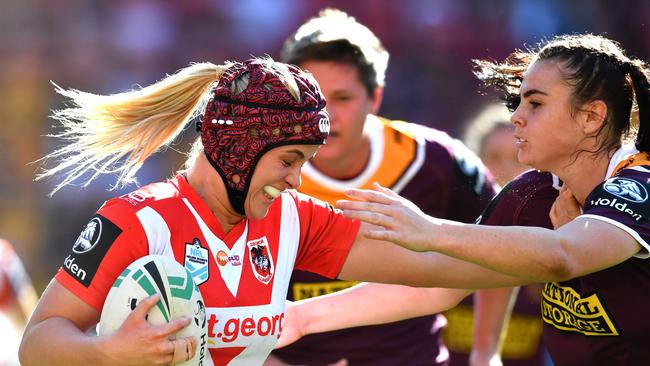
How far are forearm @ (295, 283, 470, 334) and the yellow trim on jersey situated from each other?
Answer: 1.06 metres

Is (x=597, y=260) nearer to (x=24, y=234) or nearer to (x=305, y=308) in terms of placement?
(x=305, y=308)

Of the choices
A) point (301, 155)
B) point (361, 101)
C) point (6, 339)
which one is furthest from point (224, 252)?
point (6, 339)

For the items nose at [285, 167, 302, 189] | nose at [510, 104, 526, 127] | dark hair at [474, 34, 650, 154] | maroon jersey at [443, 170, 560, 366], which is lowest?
maroon jersey at [443, 170, 560, 366]

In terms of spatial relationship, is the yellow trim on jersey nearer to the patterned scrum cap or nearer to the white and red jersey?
the white and red jersey

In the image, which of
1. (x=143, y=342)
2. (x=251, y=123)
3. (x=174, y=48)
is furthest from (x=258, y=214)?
(x=174, y=48)

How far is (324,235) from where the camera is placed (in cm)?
363

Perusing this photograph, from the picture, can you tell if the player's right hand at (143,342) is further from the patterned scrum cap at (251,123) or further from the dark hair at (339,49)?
the dark hair at (339,49)

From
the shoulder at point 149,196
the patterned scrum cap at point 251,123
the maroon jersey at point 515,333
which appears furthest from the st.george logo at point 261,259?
the maroon jersey at point 515,333

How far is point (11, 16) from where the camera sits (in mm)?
11258

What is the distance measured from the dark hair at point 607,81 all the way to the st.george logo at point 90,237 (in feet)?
5.55

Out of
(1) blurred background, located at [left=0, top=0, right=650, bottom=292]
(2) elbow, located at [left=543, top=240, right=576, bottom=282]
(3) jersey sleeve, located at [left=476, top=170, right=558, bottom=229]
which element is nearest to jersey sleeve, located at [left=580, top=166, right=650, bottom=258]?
(2) elbow, located at [left=543, top=240, right=576, bottom=282]

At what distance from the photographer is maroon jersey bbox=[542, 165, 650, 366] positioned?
10.6 feet

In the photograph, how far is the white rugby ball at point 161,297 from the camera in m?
2.92

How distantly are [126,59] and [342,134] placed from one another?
6496 mm
